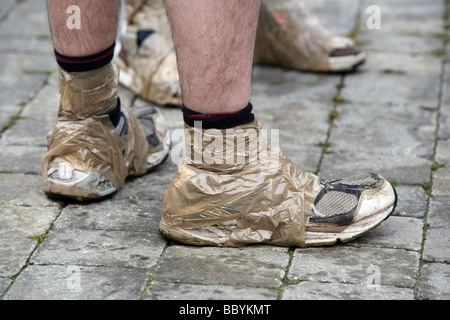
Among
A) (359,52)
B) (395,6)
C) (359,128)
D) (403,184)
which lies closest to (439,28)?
(395,6)

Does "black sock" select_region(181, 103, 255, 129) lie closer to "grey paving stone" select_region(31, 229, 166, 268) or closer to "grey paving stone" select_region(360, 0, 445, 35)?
"grey paving stone" select_region(31, 229, 166, 268)

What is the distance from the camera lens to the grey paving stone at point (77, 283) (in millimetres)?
1663

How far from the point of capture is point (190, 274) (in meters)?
1.78

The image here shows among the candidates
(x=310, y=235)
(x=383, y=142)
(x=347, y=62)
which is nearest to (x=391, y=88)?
(x=347, y=62)

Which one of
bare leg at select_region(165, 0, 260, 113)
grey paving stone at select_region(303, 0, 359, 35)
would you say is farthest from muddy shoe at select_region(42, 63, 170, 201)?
grey paving stone at select_region(303, 0, 359, 35)

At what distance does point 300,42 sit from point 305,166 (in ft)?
3.81

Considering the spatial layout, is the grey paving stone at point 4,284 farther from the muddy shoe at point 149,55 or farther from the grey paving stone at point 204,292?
the muddy shoe at point 149,55

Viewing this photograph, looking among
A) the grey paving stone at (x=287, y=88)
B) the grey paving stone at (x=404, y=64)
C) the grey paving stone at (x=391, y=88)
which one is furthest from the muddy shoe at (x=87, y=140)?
the grey paving stone at (x=404, y=64)

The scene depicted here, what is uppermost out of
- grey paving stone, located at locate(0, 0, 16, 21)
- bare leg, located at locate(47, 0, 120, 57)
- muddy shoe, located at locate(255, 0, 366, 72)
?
bare leg, located at locate(47, 0, 120, 57)

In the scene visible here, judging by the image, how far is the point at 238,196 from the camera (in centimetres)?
190

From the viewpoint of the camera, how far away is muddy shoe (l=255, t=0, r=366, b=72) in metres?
3.44

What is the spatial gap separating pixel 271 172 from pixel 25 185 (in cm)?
95

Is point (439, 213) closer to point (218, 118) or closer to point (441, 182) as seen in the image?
point (441, 182)

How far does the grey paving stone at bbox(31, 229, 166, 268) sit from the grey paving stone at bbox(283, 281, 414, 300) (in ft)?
1.37
